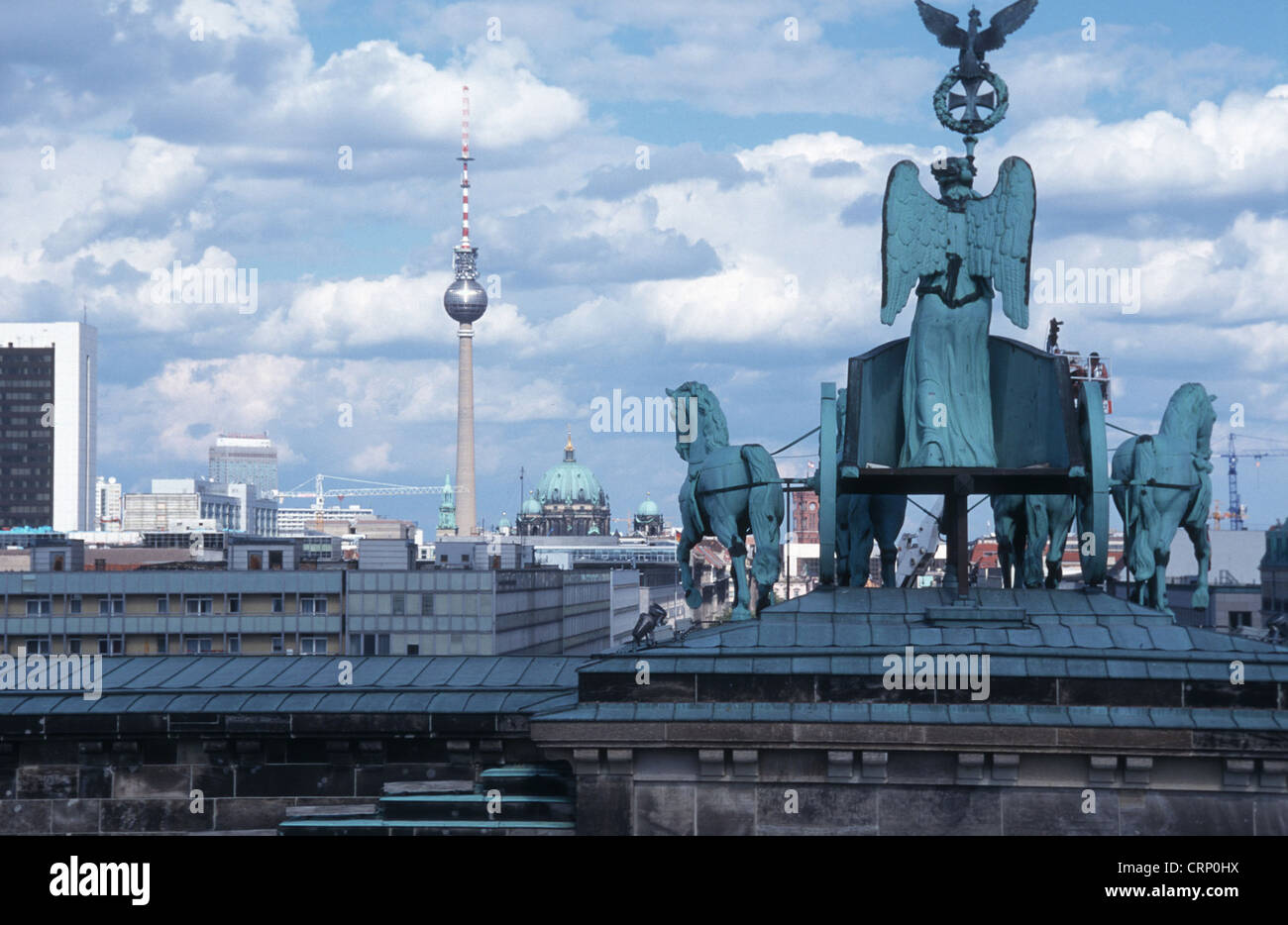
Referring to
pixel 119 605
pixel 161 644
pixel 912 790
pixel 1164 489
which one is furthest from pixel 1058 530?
pixel 119 605

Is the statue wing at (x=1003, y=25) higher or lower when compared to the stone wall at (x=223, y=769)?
higher

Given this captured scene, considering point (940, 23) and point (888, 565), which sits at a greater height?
point (940, 23)

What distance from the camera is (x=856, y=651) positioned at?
22625mm

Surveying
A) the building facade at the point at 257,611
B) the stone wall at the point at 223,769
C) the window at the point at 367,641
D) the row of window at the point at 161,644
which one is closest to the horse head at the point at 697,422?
the stone wall at the point at 223,769

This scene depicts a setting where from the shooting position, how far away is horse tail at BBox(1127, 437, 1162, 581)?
91.9 ft

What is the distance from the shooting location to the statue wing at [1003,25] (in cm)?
2794

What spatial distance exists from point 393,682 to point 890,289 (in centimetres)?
867

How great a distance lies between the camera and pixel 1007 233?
2712 cm

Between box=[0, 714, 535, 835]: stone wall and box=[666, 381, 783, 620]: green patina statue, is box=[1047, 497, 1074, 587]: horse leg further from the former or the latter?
box=[0, 714, 535, 835]: stone wall

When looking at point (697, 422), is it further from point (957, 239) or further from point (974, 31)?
point (974, 31)

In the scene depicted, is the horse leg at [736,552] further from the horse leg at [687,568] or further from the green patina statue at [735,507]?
the horse leg at [687,568]

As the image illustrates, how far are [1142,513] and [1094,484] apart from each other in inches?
101
